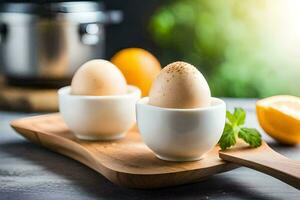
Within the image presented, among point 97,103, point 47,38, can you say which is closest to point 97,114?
point 97,103

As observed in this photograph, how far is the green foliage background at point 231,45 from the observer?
194 cm

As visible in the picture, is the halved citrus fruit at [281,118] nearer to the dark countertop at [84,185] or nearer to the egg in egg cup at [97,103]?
the dark countertop at [84,185]

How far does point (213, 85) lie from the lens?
1999mm

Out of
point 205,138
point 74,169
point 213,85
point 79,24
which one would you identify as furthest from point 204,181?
point 213,85

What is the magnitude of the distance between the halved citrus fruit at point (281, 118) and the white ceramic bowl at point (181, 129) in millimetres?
245

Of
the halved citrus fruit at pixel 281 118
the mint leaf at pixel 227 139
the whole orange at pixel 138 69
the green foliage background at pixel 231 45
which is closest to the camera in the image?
the mint leaf at pixel 227 139

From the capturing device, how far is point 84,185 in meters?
1.02

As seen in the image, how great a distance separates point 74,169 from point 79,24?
0.67 m

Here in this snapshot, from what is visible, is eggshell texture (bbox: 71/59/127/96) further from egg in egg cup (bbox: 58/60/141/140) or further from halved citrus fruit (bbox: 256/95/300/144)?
halved citrus fruit (bbox: 256/95/300/144)

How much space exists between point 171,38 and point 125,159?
103 centimetres

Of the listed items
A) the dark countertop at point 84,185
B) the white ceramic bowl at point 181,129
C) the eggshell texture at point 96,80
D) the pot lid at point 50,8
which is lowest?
the dark countertop at point 84,185

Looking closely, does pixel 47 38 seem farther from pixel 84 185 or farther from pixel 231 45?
pixel 84 185

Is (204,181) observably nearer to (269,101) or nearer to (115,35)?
(269,101)

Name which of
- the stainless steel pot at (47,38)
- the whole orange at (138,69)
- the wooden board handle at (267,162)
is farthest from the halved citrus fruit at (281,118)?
the stainless steel pot at (47,38)
